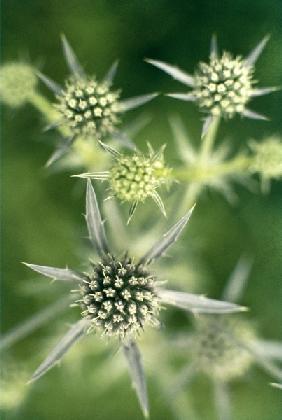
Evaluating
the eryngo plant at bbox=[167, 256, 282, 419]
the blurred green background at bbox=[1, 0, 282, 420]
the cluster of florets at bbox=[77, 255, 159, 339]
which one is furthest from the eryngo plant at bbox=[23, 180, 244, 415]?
the blurred green background at bbox=[1, 0, 282, 420]

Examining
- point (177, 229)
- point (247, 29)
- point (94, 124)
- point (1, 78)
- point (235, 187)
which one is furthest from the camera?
point (235, 187)

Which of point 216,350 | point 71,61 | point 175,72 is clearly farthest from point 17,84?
point 216,350

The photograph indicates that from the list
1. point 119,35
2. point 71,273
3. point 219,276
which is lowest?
point 71,273


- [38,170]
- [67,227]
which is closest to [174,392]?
[67,227]

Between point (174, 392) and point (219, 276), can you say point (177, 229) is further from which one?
point (219, 276)

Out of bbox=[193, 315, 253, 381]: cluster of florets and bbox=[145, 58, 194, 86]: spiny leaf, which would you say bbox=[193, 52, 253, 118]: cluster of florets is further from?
bbox=[193, 315, 253, 381]: cluster of florets

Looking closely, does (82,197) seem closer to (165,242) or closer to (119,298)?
(119,298)
